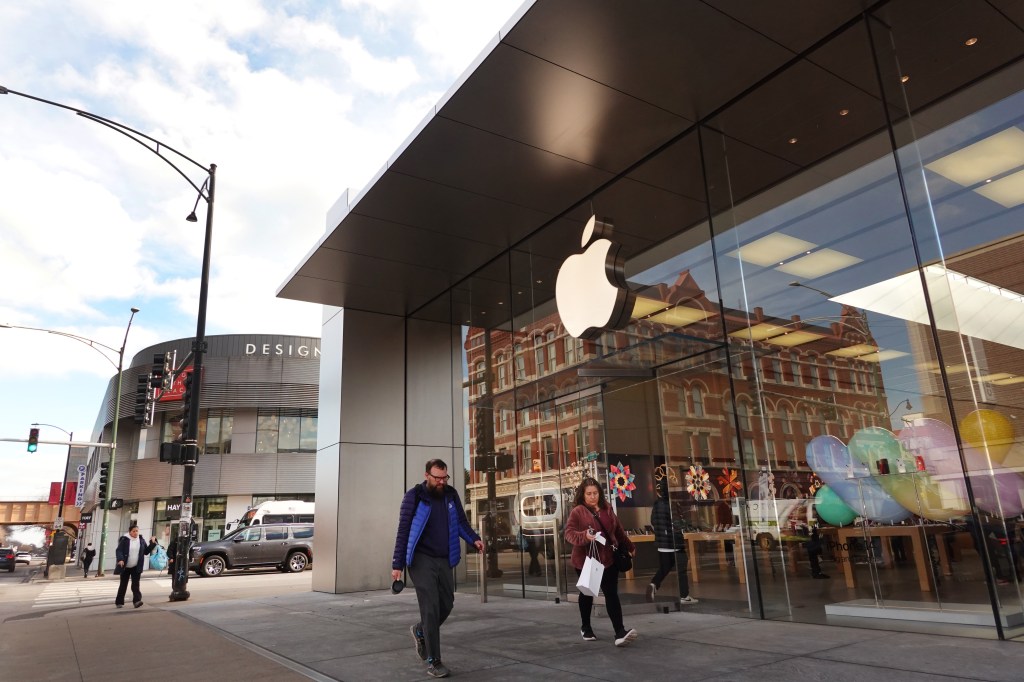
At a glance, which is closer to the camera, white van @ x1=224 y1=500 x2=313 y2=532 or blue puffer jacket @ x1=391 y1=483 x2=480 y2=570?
blue puffer jacket @ x1=391 y1=483 x2=480 y2=570

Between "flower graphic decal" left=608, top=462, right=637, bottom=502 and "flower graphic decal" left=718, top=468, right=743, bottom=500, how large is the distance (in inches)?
76.5

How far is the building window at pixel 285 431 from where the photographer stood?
41312 millimetres

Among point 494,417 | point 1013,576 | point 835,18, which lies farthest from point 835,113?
point 494,417

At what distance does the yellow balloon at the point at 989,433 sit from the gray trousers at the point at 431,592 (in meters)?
5.20

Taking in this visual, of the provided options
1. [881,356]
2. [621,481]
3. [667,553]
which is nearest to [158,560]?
[621,481]

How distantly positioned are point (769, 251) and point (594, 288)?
2.82 metres

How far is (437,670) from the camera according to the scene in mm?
5699

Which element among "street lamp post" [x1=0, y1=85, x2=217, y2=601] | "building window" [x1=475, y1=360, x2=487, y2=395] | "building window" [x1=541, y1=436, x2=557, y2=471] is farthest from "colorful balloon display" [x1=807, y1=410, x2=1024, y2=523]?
"street lamp post" [x1=0, y1=85, x2=217, y2=601]

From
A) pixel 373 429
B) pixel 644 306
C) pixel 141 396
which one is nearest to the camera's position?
pixel 644 306

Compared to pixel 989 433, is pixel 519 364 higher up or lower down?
higher up

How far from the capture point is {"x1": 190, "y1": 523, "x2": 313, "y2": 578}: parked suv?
25.0 metres

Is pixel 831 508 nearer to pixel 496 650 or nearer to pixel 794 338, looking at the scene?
pixel 794 338

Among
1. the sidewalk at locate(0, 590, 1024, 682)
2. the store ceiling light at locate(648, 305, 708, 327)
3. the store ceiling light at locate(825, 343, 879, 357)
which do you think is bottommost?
the sidewalk at locate(0, 590, 1024, 682)

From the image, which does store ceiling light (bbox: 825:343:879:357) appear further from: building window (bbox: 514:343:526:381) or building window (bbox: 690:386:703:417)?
building window (bbox: 514:343:526:381)
